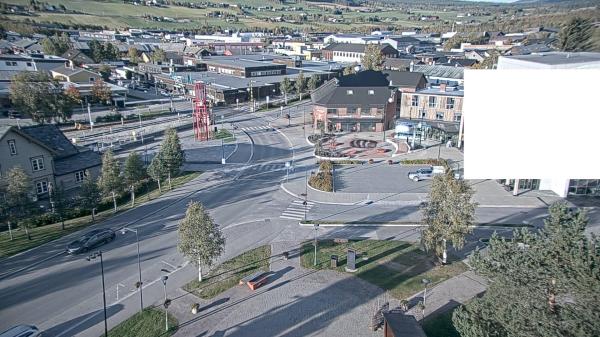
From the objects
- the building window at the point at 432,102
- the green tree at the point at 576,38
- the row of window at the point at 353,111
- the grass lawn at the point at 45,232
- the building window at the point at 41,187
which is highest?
the green tree at the point at 576,38

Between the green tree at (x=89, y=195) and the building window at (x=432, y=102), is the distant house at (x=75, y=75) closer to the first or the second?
the green tree at (x=89, y=195)

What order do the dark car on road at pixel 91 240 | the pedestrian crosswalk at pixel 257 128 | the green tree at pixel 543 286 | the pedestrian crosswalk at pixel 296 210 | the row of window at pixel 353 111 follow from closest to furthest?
the green tree at pixel 543 286
the dark car on road at pixel 91 240
the pedestrian crosswalk at pixel 296 210
the row of window at pixel 353 111
the pedestrian crosswalk at pixel 257 128

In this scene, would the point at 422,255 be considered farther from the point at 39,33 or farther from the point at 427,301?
the point at 39,33

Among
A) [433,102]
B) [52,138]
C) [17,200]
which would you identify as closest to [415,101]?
[433,102]

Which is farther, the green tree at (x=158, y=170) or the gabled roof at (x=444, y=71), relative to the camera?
the gabled roof at (x=444, y=71)

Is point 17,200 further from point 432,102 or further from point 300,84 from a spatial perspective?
point 300,84

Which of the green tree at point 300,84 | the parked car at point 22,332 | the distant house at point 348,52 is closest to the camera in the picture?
the parked car at point 22,332

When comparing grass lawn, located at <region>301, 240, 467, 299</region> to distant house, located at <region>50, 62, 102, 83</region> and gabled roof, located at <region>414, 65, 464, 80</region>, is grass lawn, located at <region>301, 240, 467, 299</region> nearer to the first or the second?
gabled roof, located at <region>414, 65, 464, 80</region>

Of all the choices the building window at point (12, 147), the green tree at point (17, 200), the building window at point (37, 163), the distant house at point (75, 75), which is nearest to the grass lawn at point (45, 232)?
the green tree at point (17, 200)
